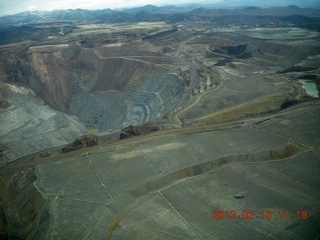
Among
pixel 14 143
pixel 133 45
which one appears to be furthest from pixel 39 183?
pixel 133 45

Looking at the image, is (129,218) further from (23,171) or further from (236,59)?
(236,59)

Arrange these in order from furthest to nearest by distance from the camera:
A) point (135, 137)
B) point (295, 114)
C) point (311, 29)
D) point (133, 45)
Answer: point (311, 29) → point (133, 45) → point (295, 114) → point (135, 137)
